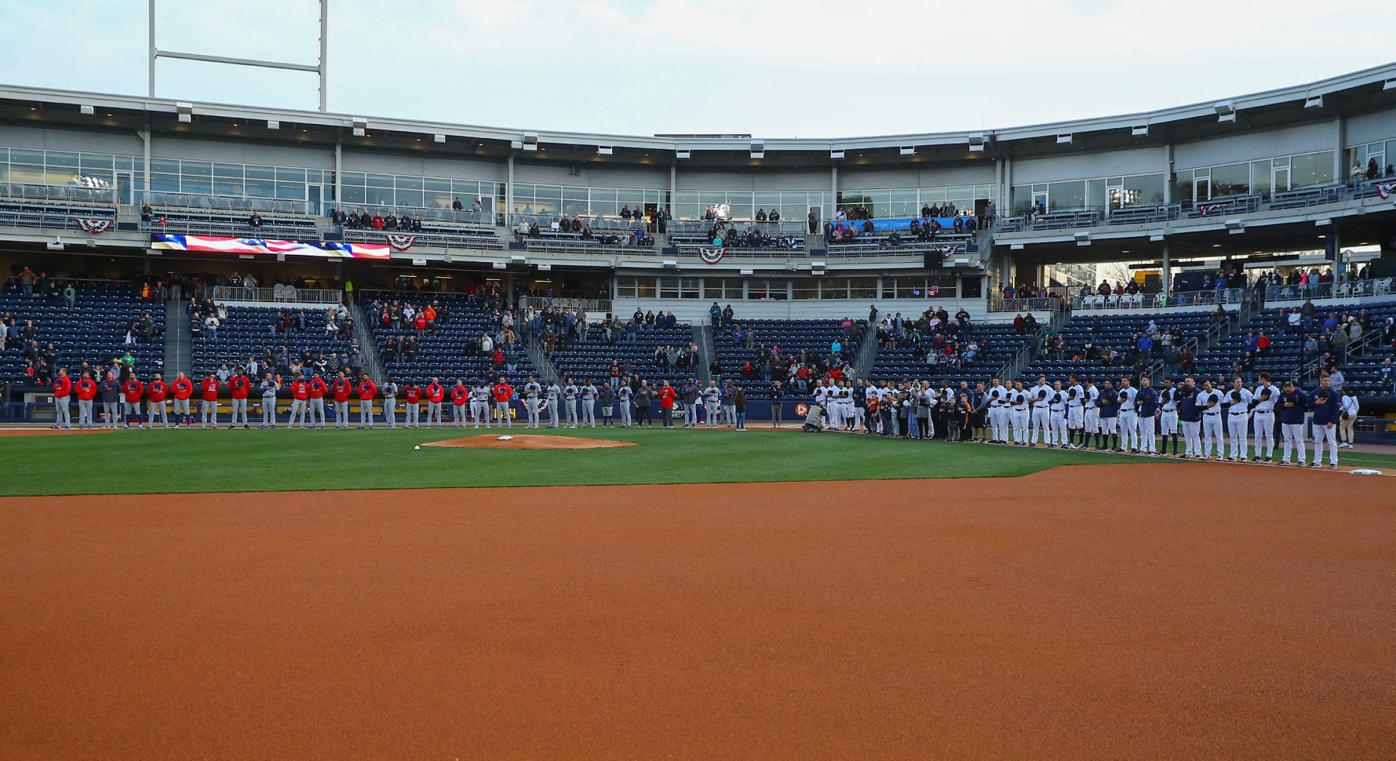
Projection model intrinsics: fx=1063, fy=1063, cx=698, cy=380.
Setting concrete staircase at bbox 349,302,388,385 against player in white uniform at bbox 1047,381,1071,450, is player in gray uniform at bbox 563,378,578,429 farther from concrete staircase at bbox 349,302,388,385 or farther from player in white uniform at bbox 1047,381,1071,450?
player in white uniform at bbox 1047,381,1071,450

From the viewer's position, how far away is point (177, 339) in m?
41.2

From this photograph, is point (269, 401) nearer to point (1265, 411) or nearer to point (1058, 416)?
point (1058, 416)

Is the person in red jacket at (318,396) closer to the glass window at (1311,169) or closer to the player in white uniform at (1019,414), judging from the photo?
the player in white uniform at (1019,414)

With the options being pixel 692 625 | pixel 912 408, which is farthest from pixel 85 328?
pixel 692 625

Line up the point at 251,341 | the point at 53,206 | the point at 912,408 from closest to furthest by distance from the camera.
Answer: the point at 912,408
the point at 251,341
the point at 53,206

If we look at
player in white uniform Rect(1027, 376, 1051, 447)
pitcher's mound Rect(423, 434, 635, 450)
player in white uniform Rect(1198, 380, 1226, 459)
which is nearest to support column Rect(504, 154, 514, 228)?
pitcher's mound Rect(423, 434, 635, 450)

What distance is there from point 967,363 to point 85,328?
33646 mm

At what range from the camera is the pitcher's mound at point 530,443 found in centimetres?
2460

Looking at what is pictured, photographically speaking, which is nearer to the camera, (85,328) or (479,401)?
(479,401)

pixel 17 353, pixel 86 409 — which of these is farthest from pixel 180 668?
pixel 17 353

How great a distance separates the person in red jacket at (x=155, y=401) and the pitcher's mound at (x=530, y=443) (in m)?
10.7

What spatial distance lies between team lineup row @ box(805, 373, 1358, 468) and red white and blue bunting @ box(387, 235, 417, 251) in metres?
21.6

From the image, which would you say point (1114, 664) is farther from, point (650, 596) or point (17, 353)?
point (17, 353)

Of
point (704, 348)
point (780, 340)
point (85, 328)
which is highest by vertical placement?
point (85, 328)
